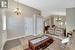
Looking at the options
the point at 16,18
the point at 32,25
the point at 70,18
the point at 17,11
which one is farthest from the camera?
the point at 32,25

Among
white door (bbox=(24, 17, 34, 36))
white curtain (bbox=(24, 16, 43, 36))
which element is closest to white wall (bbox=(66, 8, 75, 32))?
white curtain (bbox=(24, 16, 43, 36))

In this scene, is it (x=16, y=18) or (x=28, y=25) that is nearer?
(x=16, y=18)

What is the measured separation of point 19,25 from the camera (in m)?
7.69

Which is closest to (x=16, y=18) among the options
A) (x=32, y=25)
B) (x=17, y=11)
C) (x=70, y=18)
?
(x=17, y=11)

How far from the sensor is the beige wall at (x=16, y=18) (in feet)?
23.1

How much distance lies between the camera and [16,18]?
7.45m

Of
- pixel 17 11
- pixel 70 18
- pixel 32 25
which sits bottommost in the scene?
pixel 32 25

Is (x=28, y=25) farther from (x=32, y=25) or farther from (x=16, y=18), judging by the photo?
(x=16, y=18)

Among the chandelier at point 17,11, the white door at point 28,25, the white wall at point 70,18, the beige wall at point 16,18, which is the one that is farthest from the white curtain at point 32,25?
the white wall at point 70,18

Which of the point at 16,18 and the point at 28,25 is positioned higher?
the point at 16,18

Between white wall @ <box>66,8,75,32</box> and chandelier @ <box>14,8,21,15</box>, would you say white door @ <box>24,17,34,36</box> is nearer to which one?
chandelier @ <box>14,8,21,15</box>

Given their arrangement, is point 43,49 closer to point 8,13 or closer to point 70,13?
point 70,13

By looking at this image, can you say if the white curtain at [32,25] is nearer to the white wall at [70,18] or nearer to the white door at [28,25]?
the white door at [28,25]

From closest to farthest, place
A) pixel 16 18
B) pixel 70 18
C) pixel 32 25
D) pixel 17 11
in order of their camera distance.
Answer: pixel 70 18 < pixel 17 11 < pixel 16 18 < pixel 32 25
